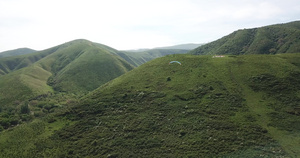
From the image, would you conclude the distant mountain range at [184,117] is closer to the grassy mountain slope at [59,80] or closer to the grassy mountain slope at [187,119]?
the grassy mountain slope at [187,119]

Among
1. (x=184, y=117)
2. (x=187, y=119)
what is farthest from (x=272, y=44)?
(x=187, y=119)

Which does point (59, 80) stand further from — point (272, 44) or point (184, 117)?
point (272, 44)


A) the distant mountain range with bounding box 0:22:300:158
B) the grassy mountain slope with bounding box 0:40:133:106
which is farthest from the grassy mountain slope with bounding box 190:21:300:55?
the grassy mountain slope with bounding box 0:40:133:106

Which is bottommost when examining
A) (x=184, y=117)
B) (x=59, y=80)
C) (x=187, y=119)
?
(x=59, y=80)

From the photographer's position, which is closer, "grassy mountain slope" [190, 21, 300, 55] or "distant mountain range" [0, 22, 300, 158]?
"distant mountain range" [0, 22, 300, 158]

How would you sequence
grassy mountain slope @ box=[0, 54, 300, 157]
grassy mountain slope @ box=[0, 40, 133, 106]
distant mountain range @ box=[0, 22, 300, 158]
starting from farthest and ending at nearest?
grassy mountain slope @ box=[0, 40, 133, 106] < distant mountain range @ box=[0, 22, 300, 158] < grassy mountain slope @ box=[0, 54, 300, 157]

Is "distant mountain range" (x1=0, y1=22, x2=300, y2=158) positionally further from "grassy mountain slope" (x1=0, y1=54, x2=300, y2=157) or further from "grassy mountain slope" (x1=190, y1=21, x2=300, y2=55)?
"grassy mountain slope" (x1=190, y1=21, x2=300, y2=55)

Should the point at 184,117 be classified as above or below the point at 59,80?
above

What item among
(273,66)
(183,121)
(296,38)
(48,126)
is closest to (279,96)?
(273,66)
